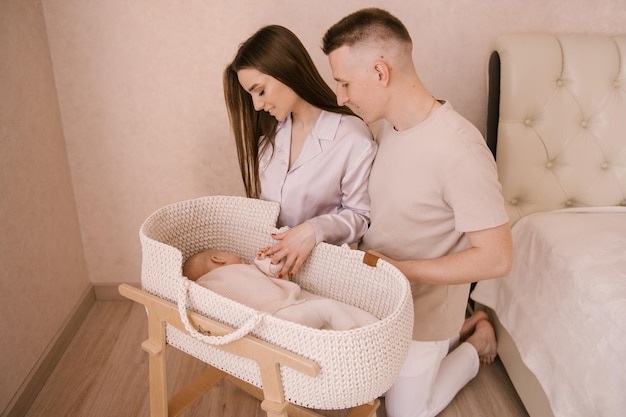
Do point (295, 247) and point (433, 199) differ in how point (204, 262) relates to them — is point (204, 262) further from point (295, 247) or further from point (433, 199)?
point (433, 199)

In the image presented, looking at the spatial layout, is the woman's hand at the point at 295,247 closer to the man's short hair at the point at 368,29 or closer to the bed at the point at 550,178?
the man's short hair at the point at 368,29

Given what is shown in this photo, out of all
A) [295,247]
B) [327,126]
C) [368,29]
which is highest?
[368,29]

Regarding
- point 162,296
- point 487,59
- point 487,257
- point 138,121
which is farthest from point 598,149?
point 138,121

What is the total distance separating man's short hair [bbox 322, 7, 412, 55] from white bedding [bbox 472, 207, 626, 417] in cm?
75

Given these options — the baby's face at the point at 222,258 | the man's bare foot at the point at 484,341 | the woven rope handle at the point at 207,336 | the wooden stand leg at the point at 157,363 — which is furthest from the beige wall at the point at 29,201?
the man's bare foot at the point at 484,341

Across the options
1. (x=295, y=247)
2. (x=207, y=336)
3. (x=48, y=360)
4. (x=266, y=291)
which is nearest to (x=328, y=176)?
(x=295, y=247)

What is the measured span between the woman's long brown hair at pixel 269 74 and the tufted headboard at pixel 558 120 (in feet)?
1.85

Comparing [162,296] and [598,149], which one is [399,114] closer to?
[162,296]

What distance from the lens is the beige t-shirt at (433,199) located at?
1.02m

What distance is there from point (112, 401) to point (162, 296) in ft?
2.26

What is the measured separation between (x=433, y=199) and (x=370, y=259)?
224 millimetres

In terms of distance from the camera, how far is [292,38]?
122 cm

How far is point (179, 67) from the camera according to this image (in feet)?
5.46

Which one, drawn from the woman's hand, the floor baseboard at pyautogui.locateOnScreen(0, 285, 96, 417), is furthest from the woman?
the floor baseboard at pyautogui.locateOnScreen(0, 285, 96, 417)
